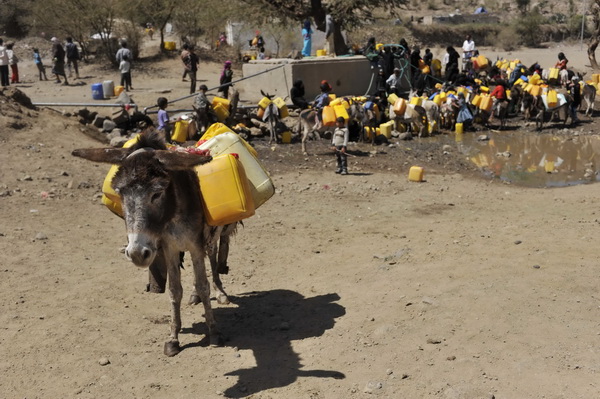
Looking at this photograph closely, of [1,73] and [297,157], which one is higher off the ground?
[1,73]

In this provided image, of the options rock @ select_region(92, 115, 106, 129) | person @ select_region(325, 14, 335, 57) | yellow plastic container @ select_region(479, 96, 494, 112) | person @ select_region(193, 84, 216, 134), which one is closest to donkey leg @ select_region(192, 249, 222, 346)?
person @ select_region(193, 84, 216, 134)

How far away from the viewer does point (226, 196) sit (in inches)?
261

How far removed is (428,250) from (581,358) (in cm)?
350

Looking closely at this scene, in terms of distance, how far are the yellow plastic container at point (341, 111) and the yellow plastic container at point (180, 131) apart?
3.66 meters

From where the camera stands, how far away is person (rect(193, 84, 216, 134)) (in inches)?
684

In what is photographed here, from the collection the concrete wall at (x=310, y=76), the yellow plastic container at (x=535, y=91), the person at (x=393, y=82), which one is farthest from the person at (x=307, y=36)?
the yellow plastic container at (x=535, y=91)

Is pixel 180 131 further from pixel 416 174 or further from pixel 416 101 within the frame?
pixel 416 101

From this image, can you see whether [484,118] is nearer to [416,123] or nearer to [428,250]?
[416,123]

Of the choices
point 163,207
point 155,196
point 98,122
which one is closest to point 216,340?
point 163,207

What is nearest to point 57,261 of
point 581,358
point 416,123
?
point 581,358

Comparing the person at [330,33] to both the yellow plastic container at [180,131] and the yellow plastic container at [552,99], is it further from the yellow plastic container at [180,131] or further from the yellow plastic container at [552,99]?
the yellow plastic container at [180,131]

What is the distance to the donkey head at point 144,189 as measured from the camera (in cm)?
545

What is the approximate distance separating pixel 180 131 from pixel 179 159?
447 inches

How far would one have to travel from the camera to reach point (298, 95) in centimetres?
2047
